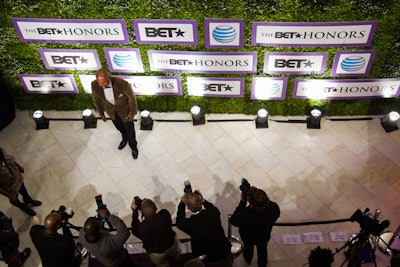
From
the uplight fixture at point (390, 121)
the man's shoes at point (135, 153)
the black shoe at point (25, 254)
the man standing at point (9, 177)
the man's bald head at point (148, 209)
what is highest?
the man's bald head at point (148, 209)

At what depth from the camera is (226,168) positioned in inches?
284

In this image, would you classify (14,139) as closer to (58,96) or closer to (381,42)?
(58,96)

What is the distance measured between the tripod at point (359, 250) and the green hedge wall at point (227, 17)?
2630mm

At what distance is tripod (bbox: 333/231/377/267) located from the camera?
5160 millimetres

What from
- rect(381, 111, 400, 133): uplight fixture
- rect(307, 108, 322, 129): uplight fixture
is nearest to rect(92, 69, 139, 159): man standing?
rect(307, 108, 322, 129): uplight fixture

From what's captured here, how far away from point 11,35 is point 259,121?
4.21m

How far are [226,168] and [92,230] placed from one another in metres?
3.01

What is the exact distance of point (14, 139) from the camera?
7809mm

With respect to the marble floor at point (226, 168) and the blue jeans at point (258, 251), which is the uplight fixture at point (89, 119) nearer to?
the marble floor at point (226, 168)

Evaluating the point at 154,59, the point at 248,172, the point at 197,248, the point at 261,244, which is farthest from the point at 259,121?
the point at 197,248

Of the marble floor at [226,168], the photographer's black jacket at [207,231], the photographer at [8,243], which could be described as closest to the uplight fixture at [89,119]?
the marble floor at [226,168]

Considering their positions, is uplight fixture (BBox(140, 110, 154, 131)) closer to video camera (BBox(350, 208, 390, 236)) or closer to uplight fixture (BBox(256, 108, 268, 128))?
uplight fixture (BBox(256, 108, 268, 128))

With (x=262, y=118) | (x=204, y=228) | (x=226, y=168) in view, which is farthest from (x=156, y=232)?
(x=262, y=118)

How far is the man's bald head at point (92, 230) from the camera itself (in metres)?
4.66
